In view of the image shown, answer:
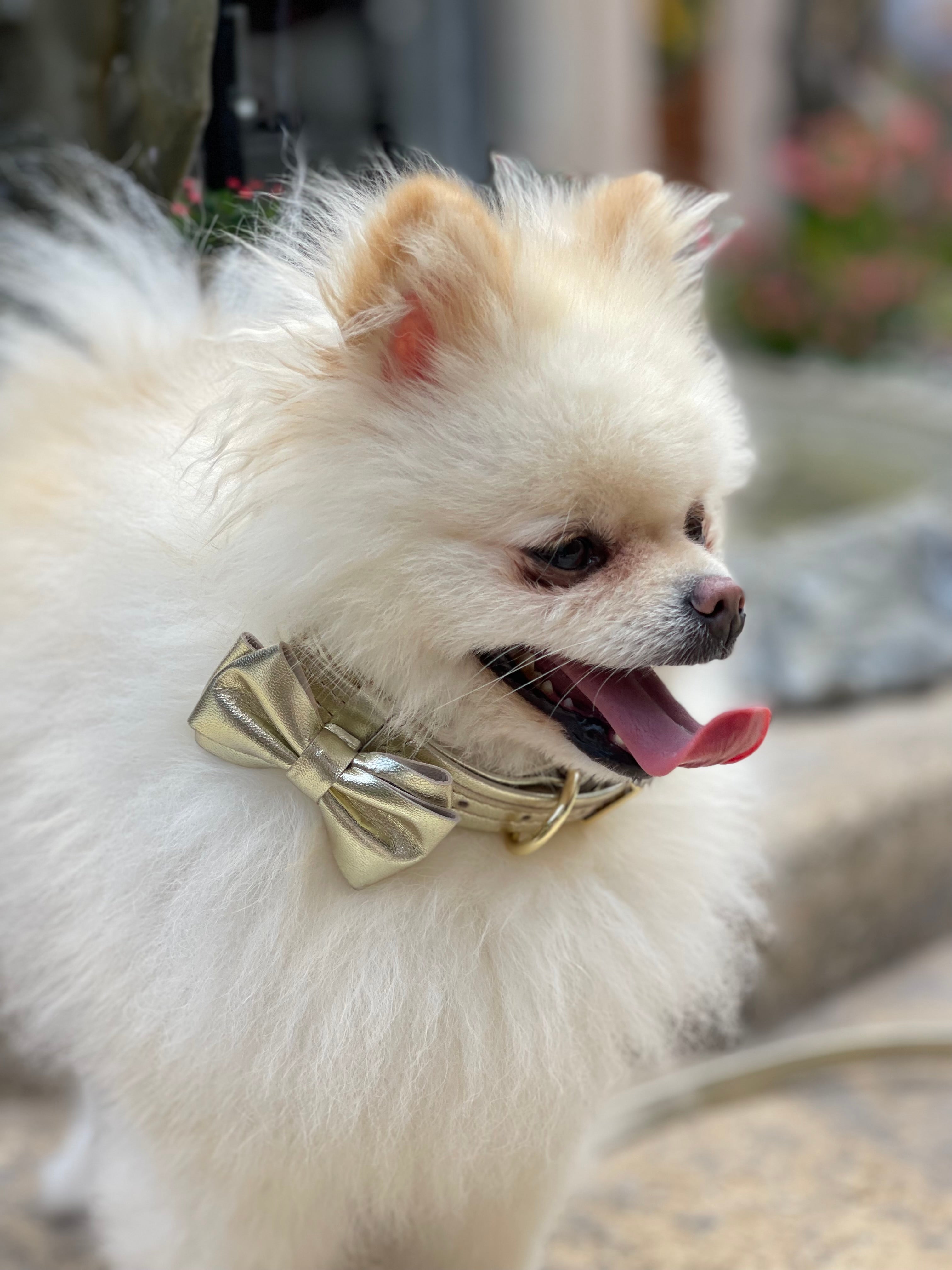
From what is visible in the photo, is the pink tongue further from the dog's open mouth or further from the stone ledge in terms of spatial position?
the stone ledge

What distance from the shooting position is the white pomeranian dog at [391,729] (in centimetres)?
71

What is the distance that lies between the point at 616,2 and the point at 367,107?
3616 mm

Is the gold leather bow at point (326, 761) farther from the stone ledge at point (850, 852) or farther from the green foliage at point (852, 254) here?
the green foliage at point (852, 254)

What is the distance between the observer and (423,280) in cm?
70

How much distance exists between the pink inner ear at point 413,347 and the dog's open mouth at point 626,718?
0.59ft

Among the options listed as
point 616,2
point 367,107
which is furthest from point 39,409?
point 616,2

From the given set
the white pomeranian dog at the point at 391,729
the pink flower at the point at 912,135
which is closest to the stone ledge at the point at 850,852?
the white pomeranian dog at the point at 391,729

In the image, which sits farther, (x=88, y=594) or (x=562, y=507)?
(x=88, y=594)

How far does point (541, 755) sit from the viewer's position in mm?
788

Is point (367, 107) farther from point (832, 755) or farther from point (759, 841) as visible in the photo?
point (832, 755)

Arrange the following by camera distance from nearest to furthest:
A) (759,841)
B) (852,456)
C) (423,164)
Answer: (423,164) → (759,841) → (852,456)

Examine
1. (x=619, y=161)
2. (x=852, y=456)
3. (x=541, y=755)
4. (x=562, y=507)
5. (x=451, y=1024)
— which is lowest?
(x=852, y=456)

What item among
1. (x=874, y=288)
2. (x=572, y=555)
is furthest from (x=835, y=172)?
(x=572, y=555)

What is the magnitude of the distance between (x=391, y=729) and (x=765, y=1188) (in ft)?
2.79
